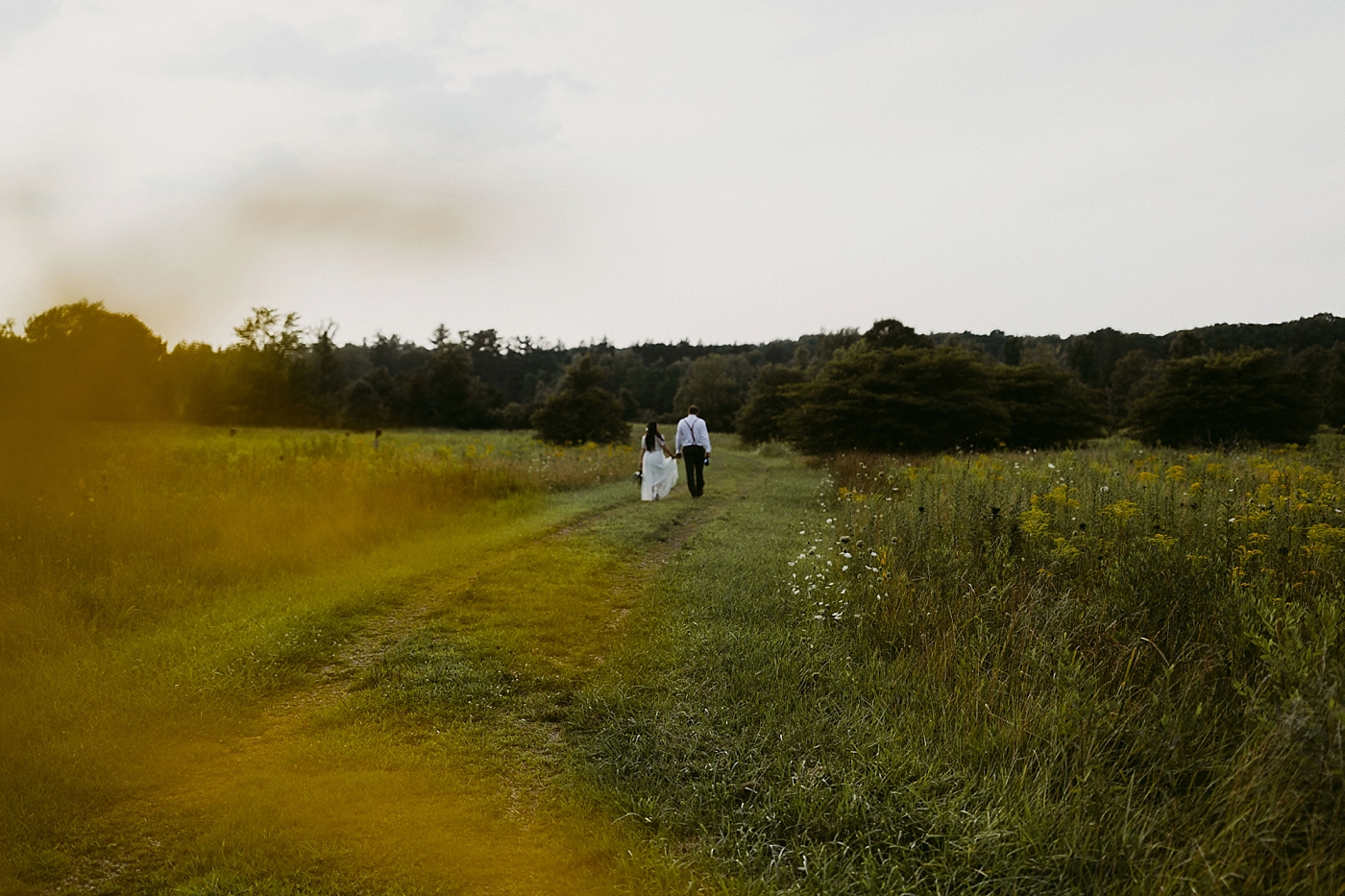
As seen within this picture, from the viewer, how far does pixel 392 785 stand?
384 cm

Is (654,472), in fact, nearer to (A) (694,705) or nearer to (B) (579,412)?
(A) (694,705)

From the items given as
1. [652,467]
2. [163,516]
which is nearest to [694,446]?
[652,467]

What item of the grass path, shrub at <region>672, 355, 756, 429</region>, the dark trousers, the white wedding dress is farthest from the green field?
shrub at <region>672, 355, 756, 429</region>

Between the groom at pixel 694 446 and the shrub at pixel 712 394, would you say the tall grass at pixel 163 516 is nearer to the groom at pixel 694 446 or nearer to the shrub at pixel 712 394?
the groom at pixel 694 446

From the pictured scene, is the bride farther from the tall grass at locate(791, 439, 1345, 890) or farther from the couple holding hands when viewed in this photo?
the tall grass at locate(791, 439, 1345, 890)

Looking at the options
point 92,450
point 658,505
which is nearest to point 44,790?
point 92,450

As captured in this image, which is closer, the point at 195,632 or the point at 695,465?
the point at 195,632

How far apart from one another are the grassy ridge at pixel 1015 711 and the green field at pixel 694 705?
0.08 ft

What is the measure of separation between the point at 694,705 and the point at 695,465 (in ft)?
38.4

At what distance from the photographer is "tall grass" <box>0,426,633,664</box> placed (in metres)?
6.57

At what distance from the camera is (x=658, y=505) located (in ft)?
48.9

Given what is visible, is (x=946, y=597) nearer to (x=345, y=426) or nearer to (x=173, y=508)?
(x=173, y=508)

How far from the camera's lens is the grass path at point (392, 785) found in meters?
3.15

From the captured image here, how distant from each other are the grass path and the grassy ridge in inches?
13.7
